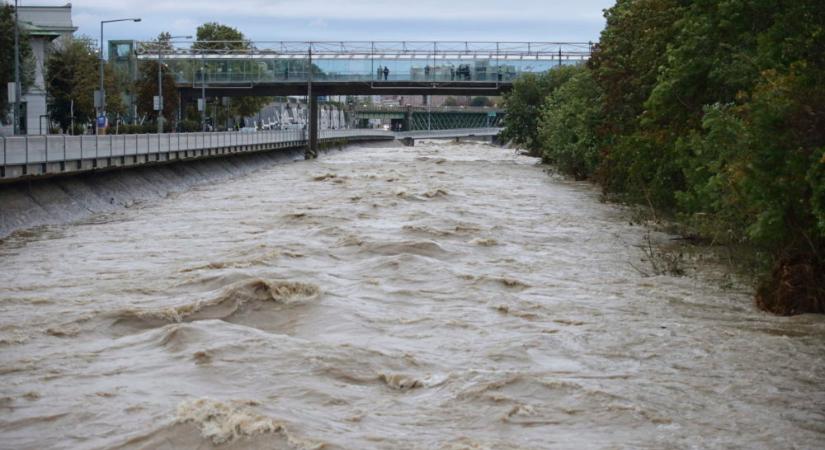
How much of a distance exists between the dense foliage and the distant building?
143 feet

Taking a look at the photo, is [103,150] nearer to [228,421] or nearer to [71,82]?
[228,421]

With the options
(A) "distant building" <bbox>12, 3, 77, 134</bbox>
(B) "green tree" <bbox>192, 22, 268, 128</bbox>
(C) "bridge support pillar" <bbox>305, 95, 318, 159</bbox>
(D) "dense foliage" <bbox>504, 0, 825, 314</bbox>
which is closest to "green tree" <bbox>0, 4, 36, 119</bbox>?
(A) "distant building" <bbox>12, 3, 77, 134</bbox>

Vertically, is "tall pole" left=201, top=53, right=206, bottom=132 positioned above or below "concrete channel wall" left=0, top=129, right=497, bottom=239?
above

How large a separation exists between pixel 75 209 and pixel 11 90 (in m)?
17.1

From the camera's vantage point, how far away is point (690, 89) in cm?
3106

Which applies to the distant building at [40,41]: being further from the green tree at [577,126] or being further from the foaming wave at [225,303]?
the foaming wave at [225,303]

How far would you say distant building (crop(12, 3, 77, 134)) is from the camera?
3325 inches

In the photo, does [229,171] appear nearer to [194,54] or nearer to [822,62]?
[194,54]

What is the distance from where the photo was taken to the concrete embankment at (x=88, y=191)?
36.0 m

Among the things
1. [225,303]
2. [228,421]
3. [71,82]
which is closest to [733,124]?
[225,303]

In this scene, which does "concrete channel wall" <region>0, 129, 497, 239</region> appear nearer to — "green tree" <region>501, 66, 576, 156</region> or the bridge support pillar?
"green tree" <region>501, 66, 576, 156</region>

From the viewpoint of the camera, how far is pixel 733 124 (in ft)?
79.6

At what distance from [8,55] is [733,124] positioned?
53.6 meters

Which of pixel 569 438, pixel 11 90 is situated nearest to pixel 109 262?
pixel 569 438
